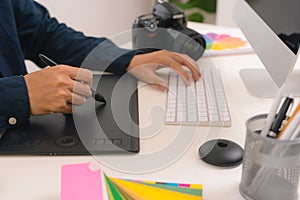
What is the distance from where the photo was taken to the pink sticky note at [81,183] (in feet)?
2.01

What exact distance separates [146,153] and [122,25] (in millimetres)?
1717

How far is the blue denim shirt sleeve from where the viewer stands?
0.78m

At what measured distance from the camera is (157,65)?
105 centimetres

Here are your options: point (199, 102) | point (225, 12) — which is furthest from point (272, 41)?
point (225, 12)

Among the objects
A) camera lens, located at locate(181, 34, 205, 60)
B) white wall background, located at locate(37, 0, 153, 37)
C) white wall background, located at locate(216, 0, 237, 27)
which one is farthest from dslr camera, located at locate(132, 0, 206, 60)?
white wall background, located at locate(216, 0, 237, 27)

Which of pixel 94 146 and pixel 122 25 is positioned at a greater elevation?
pixel 94 146

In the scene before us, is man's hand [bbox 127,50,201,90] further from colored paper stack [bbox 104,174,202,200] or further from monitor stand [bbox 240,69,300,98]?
colored paper stack [bbox 104,174,202,200]

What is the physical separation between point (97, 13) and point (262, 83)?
4.32 feet

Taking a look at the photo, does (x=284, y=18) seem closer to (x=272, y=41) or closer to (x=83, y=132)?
(x=272, y=41)

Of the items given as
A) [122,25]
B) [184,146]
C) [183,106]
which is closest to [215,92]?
[183,106]

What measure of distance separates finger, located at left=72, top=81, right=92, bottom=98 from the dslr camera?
328 millimetres

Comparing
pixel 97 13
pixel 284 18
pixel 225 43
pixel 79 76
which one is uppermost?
pixel 284 18

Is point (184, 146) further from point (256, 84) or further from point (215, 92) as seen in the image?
point (256, 84)

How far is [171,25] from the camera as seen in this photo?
3.86ft
